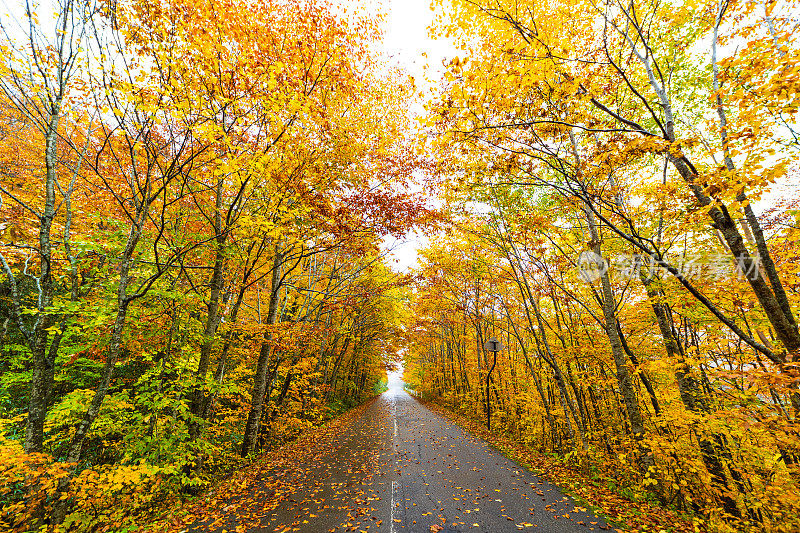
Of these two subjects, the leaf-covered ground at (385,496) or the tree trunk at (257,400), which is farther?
the tree trunk at (257,400)

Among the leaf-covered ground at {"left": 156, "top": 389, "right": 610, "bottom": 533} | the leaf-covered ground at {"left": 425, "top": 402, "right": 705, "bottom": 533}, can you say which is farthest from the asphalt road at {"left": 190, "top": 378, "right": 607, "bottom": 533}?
the leaf-covered ground at {"left": 425, "top": 402, "right": 705, "bottom": 533}

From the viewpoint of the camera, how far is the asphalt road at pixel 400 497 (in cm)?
499

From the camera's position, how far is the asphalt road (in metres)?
4.99

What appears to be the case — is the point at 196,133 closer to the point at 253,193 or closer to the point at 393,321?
the point at 253,193

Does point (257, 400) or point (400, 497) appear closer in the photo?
point (400, 497)

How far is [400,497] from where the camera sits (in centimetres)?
602

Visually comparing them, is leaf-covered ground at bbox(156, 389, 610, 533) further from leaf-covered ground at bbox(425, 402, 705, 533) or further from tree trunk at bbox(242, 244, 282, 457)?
tree trunk at bbox(242, 244, 282, 457)

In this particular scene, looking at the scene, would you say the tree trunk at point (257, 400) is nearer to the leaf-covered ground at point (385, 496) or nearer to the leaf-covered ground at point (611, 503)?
the leaf-covered ground at point (385, 496)

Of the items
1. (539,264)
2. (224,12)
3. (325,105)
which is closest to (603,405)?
(539,264)

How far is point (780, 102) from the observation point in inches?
127

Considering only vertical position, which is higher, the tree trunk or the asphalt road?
the tree trunk

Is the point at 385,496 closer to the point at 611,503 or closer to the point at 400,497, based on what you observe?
the point at 400,497

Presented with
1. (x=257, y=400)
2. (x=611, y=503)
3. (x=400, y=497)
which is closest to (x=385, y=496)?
(x=400, y=497)

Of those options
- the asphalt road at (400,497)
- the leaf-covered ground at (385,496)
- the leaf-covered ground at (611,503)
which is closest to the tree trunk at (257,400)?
the leaf-covered ground at (385,496)
